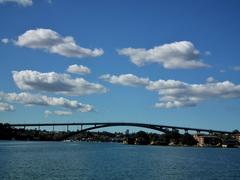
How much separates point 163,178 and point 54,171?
37.0ft

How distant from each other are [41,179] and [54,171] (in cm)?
790

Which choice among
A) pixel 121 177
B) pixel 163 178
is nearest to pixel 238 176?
pixel 163 178

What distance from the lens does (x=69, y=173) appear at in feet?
169

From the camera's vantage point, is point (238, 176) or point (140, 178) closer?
point (140, 178)

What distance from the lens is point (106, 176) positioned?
164 ft

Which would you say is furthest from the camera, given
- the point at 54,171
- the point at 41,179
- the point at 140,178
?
the point at 54,171

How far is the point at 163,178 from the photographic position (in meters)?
49.7

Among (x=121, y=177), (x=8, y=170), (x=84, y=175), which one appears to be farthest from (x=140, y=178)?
(x=8, y=170)

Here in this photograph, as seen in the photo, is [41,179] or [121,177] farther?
[121,177]

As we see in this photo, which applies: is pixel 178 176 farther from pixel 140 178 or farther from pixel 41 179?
pixel 41 179

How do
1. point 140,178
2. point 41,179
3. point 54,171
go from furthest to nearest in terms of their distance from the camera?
point 54,171, point 140,178, point 41,179

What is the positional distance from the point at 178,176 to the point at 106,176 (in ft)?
24.3

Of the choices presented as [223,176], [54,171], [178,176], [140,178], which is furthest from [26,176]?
[223,176]

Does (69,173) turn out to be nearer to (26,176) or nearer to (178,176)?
(26,176)
